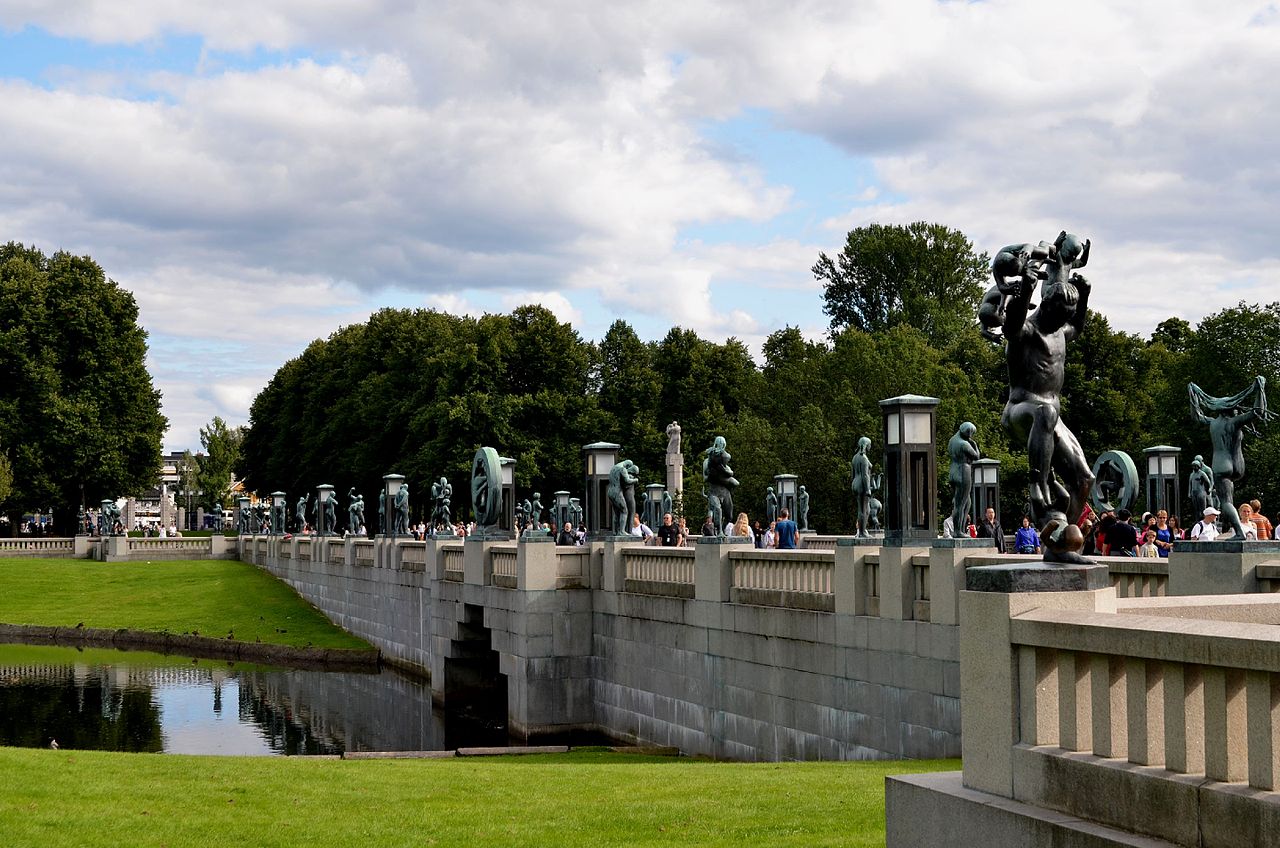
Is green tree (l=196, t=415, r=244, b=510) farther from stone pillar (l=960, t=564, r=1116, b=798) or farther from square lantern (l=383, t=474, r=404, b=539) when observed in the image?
stone pillar (l=960, t=564, r=1116, b=798)

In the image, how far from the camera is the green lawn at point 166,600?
47.7 meters

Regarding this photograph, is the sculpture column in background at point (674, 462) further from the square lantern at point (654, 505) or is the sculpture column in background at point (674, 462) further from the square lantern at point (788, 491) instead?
the square lantern at point (788, 491)

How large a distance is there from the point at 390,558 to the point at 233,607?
12.7m

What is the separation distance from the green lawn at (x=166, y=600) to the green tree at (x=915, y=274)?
111 ft

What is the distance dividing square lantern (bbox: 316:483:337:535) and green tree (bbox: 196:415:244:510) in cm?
9148

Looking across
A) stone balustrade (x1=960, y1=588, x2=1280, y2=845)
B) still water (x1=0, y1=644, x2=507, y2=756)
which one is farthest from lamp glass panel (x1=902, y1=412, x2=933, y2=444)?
still water (x1=0, y1=644, x2=507, y2=756)

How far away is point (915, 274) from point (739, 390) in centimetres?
1088

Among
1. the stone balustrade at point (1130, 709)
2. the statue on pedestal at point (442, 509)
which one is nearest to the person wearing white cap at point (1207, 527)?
the stone balustrade at point (1130, 709)

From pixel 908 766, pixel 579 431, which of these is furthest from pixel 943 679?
pixel 579 431

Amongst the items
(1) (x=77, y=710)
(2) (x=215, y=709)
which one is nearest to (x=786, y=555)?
(2) (x=215, y=709)

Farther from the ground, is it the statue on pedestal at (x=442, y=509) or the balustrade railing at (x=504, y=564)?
the statue on pedestal at (x=442, y=509)

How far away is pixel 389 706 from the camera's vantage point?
3353cm

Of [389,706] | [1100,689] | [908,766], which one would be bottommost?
[389,706]

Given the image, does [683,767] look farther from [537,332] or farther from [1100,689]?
[537,332]
